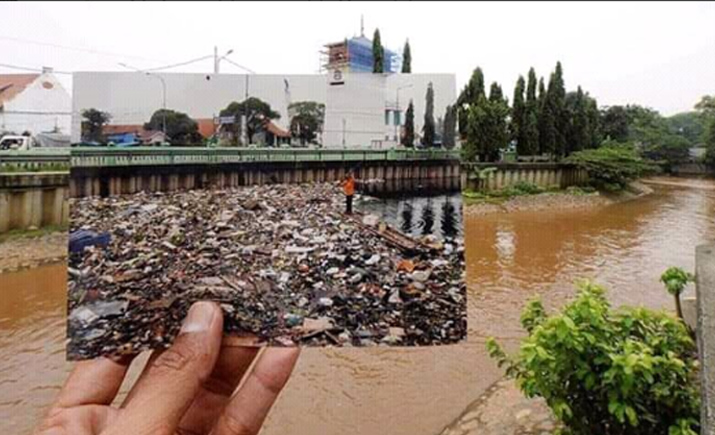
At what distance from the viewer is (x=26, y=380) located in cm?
260

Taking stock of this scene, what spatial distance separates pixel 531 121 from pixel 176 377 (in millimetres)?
7829

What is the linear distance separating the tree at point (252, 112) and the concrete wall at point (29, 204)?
4.53 m

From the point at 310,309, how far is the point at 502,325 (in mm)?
2782

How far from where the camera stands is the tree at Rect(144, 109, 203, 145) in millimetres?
892

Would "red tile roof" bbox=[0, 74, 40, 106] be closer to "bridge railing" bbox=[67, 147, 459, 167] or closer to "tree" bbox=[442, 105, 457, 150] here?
"bridge railing" bbox=[67, 147, 459, 167]

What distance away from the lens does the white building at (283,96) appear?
0.85 meters

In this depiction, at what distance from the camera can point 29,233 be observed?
5.00 m

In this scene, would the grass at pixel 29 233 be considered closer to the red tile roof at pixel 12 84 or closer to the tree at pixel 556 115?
the red tile roof at pixel 12 84

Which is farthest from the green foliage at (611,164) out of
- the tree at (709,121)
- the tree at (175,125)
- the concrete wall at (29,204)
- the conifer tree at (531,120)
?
the concrete wall at (29,204)

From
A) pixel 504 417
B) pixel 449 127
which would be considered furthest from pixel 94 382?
pixel 504 417

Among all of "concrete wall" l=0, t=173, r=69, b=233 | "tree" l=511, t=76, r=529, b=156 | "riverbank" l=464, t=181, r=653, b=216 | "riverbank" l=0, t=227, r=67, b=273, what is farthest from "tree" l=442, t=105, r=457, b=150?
"tree" l=511, t=76, r=529, b=156

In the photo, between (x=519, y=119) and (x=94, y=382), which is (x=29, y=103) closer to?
(x=94, y=382)

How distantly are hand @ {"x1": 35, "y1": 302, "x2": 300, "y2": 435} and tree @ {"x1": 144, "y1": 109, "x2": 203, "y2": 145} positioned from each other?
0.32 metres

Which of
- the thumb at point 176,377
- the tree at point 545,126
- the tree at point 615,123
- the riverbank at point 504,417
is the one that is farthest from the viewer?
the tree at point 545,126
